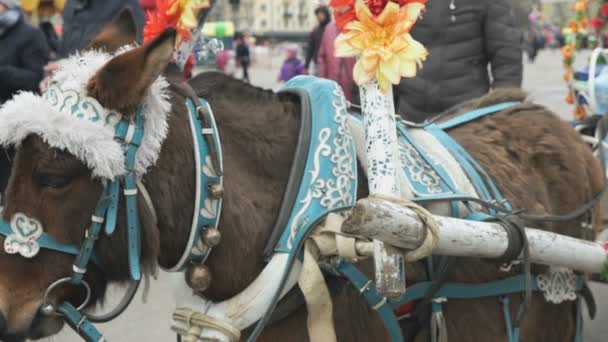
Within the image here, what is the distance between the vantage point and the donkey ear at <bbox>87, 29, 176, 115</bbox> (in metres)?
2.10

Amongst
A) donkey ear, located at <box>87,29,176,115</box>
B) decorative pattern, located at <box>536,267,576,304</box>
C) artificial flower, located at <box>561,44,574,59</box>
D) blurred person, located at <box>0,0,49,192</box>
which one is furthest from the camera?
artificial flower, located at <box>561,44,574,59</box>

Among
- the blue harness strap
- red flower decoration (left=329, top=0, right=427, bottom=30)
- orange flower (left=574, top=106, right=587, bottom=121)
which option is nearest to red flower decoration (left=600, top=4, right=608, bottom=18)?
orange flower (left=574, top=106, right=587, bottom=121)

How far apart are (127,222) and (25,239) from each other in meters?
0.25

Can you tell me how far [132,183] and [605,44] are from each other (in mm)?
4616

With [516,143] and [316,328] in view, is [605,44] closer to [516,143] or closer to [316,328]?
[516,143]

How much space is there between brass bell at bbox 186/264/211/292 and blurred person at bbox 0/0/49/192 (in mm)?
4087

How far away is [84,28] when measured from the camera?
17.9 ft

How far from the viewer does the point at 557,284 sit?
3180 millimetres

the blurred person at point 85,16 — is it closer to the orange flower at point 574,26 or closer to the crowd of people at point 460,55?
the crowd of people at point 460,55

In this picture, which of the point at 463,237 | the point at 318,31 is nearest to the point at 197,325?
the point at 463,237

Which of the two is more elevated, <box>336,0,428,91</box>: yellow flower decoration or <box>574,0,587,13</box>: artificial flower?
<box>574,0,587,13</box>: artificial flower

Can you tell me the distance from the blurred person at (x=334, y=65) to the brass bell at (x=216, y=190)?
465 centimetres

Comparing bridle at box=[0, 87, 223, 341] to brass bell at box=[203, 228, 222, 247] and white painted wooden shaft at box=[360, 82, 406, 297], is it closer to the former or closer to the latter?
brass bell at box=[203, 228, 222, 247]

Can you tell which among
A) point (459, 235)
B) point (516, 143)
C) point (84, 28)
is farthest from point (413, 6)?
point (84, 28)
